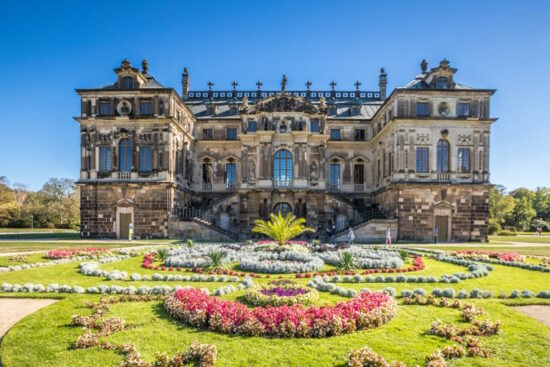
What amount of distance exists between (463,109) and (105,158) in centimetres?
4176

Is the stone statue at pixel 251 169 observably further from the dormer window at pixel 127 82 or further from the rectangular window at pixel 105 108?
the rectangular window at pixel 105 108

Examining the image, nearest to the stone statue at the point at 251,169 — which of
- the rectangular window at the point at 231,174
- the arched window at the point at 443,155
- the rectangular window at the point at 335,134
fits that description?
the rectangular window at the point at 231,174

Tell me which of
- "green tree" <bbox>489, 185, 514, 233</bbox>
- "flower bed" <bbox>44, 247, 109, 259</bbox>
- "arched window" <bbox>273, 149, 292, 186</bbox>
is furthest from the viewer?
"green tree" <bbox>489, 185, 514, 233</bbox>

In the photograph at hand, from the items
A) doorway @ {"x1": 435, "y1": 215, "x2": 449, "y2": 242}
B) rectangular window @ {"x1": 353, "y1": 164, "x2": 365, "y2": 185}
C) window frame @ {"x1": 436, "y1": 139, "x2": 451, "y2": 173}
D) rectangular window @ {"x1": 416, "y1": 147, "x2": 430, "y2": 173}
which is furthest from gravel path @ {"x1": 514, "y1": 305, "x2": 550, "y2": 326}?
rectangular window @ {"x1": 353, "y1": 164, "x2": 365, "y2": 185}

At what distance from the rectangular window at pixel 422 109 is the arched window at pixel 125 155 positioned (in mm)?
33400

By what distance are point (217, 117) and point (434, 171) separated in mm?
30199

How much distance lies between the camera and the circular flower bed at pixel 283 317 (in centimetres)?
972

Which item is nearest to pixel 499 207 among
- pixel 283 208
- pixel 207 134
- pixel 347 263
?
pixel 283 208

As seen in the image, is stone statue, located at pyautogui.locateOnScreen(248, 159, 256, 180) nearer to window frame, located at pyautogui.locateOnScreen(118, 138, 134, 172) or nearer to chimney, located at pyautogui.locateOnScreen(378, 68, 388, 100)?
window frame, located at pyautogui.locateOnScreen(118, 138, 134, 172)

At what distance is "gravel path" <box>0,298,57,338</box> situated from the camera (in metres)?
11.2

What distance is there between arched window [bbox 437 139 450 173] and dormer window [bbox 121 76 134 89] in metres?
36.1

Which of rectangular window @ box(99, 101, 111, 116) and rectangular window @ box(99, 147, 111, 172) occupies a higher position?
rectangular window @ box(99, 101, 111, 116)

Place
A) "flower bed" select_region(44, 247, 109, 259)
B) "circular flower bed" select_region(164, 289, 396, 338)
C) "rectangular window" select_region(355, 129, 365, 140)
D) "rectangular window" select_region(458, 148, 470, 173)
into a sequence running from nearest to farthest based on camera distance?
"circular flower bed" select_region(164, 289, 396, 338) → "flower bed" select_region(44, 247, 109, 259) → "rectangular window" select_region(458, 148, 470, 173) → "rectangular window" select_region(355, 129, 365, 140)

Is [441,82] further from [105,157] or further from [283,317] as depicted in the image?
[283,317]
